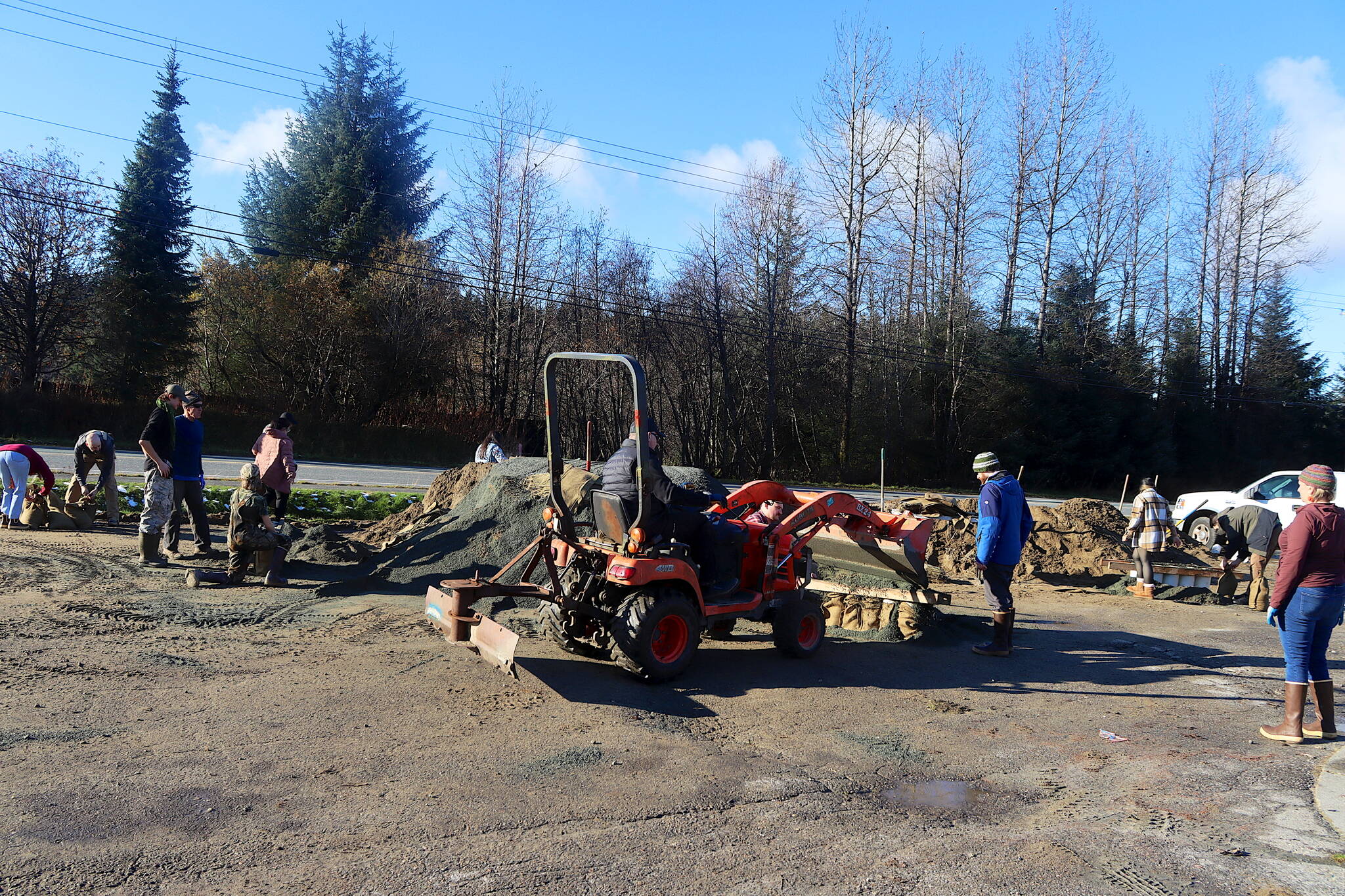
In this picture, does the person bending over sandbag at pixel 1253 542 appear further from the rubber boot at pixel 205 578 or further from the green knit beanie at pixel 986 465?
the rubber boot at pixel 205 578

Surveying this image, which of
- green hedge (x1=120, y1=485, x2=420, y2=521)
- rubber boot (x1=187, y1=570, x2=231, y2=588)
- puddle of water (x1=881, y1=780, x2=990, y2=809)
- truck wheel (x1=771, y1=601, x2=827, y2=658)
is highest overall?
A: green hedge (x1=120, y1=485, x2=420, y2=521)

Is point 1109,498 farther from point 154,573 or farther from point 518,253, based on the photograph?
point 154,573

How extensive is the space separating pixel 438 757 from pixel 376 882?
1.39 m

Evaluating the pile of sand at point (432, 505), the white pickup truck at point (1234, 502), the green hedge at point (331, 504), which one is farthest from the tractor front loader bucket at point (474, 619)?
the white pickup truck at point (1234, 502)

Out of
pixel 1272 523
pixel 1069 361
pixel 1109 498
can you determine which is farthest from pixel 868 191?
pixel 1272 523

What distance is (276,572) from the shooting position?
30.8ft

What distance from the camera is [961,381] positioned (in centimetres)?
3625

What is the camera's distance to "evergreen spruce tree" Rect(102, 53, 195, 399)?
3064 cm

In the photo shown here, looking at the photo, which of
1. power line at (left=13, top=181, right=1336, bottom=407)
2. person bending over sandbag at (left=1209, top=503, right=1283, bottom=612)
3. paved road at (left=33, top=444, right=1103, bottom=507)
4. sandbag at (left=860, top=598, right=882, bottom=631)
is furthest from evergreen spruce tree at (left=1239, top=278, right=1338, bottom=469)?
sandbag at (left=860, top=598, right=882, bottom=631)

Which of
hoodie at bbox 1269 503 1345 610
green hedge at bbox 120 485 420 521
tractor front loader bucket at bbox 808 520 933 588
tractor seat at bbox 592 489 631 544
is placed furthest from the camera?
green hedge at bbox 120 485 420 521

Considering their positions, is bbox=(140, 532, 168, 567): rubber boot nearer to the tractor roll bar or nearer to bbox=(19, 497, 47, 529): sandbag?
bbox=(19, 497, 47, 529): sandbag

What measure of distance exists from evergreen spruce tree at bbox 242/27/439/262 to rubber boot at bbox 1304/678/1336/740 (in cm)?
3395

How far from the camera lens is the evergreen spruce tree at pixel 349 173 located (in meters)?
36.1

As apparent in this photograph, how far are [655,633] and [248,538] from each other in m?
5.23
